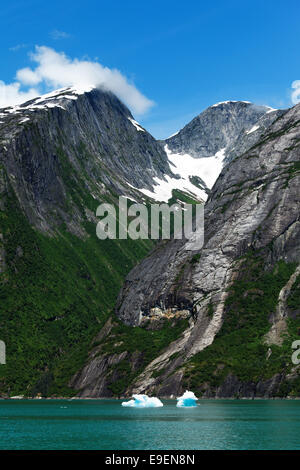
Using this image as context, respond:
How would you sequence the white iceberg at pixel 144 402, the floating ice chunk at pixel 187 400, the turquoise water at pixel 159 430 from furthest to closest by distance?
the white iceberg at pixel 144 402, the floating ice chunk at pixel 187 400, the turquoise water at pixel 159 430

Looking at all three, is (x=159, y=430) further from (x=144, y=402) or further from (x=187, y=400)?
(x=144, y=402)

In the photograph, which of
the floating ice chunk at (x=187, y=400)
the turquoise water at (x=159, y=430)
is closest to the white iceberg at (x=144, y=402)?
the floating ice chunk at (x=187, y=400)

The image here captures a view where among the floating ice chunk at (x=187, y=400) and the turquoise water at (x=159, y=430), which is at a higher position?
the turquoise water at (x=159, y=430)

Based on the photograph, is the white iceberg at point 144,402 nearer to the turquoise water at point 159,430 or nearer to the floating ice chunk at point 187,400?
the floating ice chunk at point 187,400

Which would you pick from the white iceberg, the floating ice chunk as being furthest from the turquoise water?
the white iceberg

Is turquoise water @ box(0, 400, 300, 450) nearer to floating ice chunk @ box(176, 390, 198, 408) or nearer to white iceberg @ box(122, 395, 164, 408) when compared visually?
floating ice chunk @ box(176, 390, 198, 408)

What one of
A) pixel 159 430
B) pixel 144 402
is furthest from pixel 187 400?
pixel 159 430
